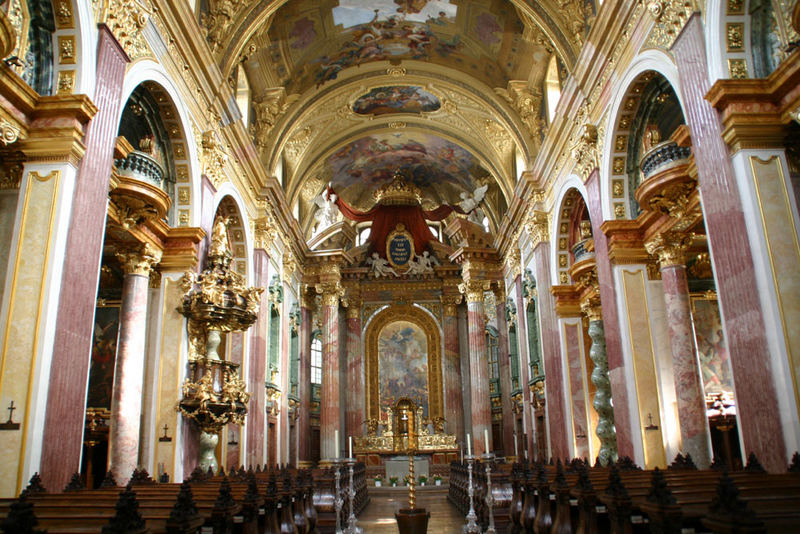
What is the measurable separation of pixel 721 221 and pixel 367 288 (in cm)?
1844

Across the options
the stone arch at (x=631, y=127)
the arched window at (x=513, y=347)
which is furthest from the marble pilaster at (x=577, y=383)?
the arched window at (x=513, y=347)

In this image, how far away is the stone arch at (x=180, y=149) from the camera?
10.5 meters

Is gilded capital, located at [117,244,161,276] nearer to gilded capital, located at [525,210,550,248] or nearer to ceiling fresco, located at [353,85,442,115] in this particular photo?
gilded capital, located at [525,210,550,248]

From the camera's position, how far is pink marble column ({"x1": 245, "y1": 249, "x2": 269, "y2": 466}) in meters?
14.4

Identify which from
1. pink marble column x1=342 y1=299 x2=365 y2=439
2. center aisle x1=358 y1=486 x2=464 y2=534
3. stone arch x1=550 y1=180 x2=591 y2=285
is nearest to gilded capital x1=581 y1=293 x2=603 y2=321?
stone arch x1=550 y1=180 x2=591 y2=285

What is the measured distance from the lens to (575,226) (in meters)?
15.3

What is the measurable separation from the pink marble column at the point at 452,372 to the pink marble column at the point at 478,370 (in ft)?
5.37

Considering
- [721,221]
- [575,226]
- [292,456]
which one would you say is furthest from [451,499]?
[721,221]

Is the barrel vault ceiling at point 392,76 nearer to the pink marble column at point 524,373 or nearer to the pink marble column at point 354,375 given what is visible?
the pink marble column at point 524,373

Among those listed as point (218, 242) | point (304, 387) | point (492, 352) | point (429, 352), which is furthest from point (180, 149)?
point (492, 352)

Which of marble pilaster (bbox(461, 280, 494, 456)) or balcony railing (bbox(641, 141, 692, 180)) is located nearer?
balcony railing (bbox(641, 141, 692, 180))

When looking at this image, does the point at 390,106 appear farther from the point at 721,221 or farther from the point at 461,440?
the point at 721,221

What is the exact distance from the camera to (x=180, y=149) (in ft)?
37.4

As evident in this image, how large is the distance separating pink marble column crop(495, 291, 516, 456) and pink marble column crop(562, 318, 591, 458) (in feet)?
20.1
